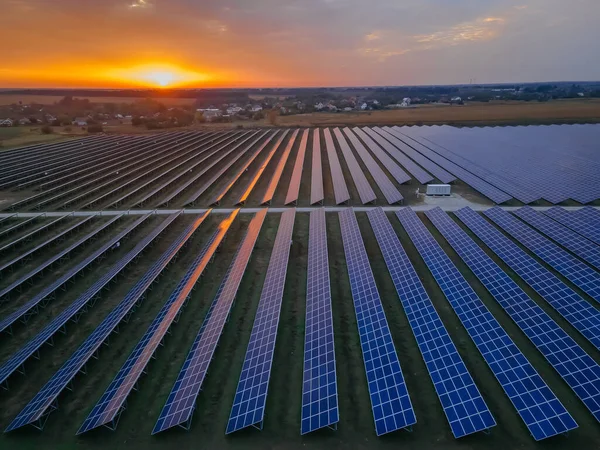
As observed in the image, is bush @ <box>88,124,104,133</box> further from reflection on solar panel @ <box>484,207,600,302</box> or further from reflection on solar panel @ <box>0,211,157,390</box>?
reflection on solar panel @ <box>484,207,600,302</box>

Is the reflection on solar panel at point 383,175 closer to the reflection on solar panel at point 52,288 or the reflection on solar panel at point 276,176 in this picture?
the reflection on solar panel at point 276,176

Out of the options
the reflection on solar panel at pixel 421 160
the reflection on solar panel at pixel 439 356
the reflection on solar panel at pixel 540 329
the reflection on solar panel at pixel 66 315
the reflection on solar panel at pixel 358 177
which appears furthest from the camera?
the reflection on solar panel at pixel 421 160

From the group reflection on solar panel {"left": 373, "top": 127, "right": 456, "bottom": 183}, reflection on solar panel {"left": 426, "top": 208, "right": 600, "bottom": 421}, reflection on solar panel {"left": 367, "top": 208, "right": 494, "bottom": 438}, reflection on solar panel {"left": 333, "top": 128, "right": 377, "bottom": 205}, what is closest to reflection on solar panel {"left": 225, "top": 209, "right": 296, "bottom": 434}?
reflection on solar panel {"left": 367, "top": 208, "right": 494, "bottom": 438}

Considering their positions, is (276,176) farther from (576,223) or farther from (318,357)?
(318,357)

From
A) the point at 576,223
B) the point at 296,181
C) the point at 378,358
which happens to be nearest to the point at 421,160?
the point at 296,181

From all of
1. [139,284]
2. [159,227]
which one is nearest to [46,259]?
[159,227]

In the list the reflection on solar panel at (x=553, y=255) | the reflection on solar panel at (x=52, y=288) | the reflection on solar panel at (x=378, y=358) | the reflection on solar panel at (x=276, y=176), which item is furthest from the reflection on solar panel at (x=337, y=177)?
A: the reflection on solar panel at (x=52, y=288)
